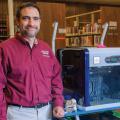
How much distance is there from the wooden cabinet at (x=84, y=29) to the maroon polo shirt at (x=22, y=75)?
5.75 metres

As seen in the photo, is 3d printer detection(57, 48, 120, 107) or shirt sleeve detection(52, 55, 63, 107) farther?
3d printer detection(57, 48, 120, 107)

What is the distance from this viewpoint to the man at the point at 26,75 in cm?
181

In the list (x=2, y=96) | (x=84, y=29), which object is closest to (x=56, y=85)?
(x=2, y=96)

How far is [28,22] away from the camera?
73.2 inches

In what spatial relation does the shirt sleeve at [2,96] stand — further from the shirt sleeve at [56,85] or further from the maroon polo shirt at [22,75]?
the shirt sleeve at [56,85]

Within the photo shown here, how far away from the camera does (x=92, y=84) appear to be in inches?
87.0

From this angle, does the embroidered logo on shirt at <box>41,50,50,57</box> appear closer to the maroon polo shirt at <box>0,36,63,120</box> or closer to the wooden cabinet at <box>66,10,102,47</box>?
the maroon polo shirt at <box>0,36,63,120</box>

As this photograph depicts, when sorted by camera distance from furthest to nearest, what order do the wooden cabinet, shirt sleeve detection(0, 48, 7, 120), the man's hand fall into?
the wooden cabinet, the man's hand, shirt sleeve detection(0, 48, 7, 120)

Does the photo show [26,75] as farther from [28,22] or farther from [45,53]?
[28,22]

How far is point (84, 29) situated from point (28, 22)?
6724mm

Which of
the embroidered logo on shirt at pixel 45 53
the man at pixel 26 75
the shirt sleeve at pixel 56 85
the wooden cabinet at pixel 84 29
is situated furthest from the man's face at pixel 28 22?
the wooden cabinet at pixel 84 29

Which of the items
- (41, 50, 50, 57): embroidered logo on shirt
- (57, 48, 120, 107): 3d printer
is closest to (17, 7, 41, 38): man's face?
(41, 50, 50, 57): embroidered logo on shirt

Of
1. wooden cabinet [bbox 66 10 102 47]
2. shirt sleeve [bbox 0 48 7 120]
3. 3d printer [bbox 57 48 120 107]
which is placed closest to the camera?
shirt sleeve [bbox 0 48 7 120]

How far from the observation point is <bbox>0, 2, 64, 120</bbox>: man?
1810mm
